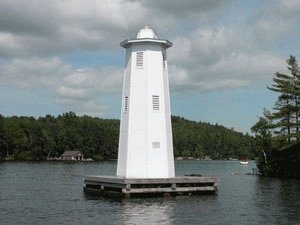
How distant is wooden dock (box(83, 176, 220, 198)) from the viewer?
86.7 ft

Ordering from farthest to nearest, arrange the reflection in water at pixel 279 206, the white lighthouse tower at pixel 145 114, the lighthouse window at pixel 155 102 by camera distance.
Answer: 1. the lighthouse window at pixel 155 102
2. the white lighthouse tower at pixel 145 114
3. the reflection in water at pixel 279 206

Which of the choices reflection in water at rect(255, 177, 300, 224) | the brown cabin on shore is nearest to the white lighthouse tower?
reflection in water at rect(255, 177, 300, 224)

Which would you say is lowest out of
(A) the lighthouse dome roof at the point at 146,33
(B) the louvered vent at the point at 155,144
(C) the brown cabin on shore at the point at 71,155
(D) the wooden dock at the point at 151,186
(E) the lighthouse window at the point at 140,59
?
(D) the wooden dock at the point at 151,186

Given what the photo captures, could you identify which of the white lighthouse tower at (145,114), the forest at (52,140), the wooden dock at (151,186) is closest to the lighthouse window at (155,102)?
the white lighthouse tower at (145,114)

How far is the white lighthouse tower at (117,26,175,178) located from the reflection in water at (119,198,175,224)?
269cm

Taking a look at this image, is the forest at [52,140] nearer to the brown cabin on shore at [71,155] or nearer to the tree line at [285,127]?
the brown cabin on shore at [71,155]

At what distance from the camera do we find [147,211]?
74.0 feet

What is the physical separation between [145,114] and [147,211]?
25.6 ft

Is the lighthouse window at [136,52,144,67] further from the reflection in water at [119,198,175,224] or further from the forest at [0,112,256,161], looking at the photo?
the forest at [0,112,256,161]

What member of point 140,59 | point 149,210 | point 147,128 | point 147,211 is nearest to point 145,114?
point 147,128

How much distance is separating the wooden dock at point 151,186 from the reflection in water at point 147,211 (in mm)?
649

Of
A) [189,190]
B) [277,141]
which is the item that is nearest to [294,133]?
[277,141]

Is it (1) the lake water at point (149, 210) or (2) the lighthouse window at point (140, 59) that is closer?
(1) the lake water at point (149, 210)

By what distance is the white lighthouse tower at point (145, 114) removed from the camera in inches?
1112
